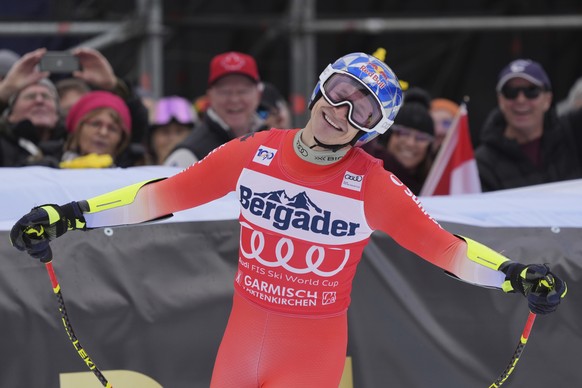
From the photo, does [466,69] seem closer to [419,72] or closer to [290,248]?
[419,72]

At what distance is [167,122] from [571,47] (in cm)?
623

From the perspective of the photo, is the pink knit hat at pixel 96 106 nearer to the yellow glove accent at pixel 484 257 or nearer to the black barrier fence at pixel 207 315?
the black barrier fence at pixel 207 315

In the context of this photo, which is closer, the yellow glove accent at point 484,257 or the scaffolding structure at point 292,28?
the yellow glove accent at point 484,257

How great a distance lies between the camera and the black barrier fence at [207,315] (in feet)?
14.8

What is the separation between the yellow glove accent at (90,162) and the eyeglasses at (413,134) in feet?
6.21

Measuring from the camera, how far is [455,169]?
6266 mm

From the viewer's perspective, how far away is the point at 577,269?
4.91m

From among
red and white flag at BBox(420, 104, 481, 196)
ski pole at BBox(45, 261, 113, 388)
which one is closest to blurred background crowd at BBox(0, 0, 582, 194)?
red and white flag at BBox(420, 104, 481, 196)

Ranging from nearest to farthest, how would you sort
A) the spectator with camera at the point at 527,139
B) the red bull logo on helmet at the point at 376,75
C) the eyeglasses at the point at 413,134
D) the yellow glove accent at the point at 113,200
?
the red bull logo on helmet at the point at 376,75, the yellow glove accent at the point at 113,200, the spectator with camera at the point at 527,139, the eyeglasses at the point at 413,134

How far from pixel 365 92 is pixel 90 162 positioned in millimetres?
2077

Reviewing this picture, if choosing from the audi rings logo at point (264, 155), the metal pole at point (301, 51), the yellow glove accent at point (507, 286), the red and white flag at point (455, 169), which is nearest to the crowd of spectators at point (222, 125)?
the red and white flag at point (455, 169)

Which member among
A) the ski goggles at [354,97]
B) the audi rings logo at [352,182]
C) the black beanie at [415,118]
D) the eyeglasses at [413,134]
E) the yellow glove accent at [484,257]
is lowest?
the eyeglasses at [413,134]

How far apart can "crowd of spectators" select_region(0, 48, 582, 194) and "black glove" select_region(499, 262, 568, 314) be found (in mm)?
2317

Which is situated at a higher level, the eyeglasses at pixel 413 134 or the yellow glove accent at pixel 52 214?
the yellow glove accent at pixel 52 214
